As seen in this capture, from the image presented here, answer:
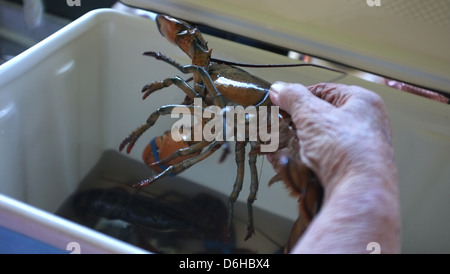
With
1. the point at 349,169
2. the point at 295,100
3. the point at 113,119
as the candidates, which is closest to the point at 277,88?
the point at 295,100

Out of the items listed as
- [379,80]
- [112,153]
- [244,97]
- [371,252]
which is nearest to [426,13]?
[379,80]

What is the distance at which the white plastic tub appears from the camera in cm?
65

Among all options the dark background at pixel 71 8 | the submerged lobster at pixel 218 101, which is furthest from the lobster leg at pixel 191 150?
the dark background at pixel 71 8

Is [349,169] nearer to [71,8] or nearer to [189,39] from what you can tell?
[189,39]

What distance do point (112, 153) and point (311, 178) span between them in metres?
0.48

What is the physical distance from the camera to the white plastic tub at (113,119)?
65cm

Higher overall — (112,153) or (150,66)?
(150,66)

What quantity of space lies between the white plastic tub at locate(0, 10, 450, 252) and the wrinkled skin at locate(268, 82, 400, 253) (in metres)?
0.14

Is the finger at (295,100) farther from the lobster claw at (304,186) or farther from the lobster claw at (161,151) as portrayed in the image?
the lobster claw at (161,151)

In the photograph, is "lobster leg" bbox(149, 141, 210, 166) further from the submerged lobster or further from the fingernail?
the fingernail

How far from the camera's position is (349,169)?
43 centimetres

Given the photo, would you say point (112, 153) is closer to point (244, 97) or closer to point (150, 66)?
point (150, 66)

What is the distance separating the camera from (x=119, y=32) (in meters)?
0.79

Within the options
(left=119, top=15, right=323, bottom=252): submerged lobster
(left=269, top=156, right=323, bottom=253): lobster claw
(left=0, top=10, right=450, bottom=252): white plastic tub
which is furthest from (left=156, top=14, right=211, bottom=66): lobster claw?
(left=269, top=156, right=323, bottom=253): lobster claw
